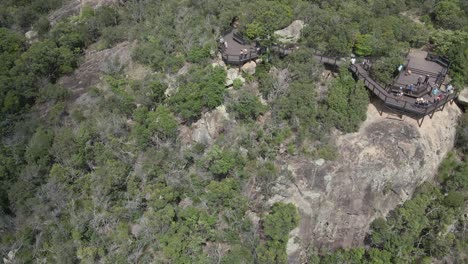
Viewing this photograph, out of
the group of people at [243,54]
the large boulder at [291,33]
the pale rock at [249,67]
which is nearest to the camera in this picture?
the group of people at [243,54]

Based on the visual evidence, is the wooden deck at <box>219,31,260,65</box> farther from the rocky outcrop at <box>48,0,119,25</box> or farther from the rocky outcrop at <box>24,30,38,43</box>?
the rocky outcrop at <box>24,30,38,43</box>

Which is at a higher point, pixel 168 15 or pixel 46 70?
pixel 168 15

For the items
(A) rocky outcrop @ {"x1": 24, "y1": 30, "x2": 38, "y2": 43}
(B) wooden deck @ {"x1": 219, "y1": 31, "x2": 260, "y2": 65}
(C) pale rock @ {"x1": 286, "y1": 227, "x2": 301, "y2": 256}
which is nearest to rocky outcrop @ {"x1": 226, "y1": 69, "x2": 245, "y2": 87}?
(B) wooden deck @ {"x1": 219, "y1": 31, "x2": 260, "y2": 65}

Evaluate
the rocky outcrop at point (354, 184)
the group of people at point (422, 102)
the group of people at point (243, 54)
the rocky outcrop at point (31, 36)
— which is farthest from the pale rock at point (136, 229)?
the rocky outcrop at point (31, 36)

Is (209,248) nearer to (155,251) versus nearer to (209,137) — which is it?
(155,251)

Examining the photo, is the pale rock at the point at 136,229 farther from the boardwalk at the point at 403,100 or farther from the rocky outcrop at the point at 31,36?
the rocky outcrop at the point at 31,36

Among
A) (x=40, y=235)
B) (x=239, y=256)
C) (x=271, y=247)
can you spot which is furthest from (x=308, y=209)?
(x=40, y=235)
